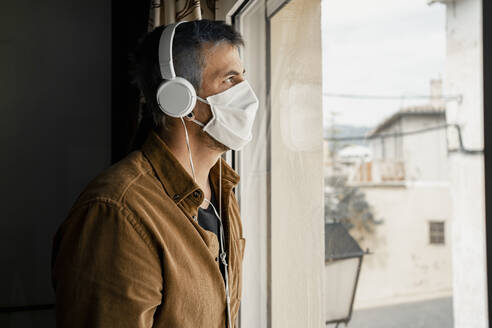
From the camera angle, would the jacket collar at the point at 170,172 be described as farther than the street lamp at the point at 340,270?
No

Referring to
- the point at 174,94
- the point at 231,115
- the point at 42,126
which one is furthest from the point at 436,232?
the point at 42,126

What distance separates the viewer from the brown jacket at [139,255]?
0.78 m

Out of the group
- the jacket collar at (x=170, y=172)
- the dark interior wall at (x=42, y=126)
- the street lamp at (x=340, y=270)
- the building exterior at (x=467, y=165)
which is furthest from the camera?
the dark interior wall at (x=42, y=126)

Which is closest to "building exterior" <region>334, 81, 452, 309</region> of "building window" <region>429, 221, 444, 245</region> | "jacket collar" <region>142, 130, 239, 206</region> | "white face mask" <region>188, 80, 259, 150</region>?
"building window" <region>429, 221, 444, 245</region>

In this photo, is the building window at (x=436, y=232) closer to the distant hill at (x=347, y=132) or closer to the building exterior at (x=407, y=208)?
the building exterior at (x=407, y=208)

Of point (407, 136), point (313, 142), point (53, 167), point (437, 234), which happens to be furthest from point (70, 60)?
point (437, 234)

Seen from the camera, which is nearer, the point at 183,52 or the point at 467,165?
the point at 467,165

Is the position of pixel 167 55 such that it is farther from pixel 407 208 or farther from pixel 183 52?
pixel 407 208

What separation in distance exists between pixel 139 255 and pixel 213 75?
18.9 inches

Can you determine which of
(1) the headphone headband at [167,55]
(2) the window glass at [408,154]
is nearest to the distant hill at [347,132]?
(2) the window glass at [408,154]

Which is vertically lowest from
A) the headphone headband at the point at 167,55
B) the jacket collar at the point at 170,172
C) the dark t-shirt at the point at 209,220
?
the dark t-shirt at the point at 209,220

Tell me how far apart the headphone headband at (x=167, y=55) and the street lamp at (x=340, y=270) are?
584 mm

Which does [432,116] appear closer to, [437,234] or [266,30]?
[437,234]

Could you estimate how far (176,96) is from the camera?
0.95 metres
